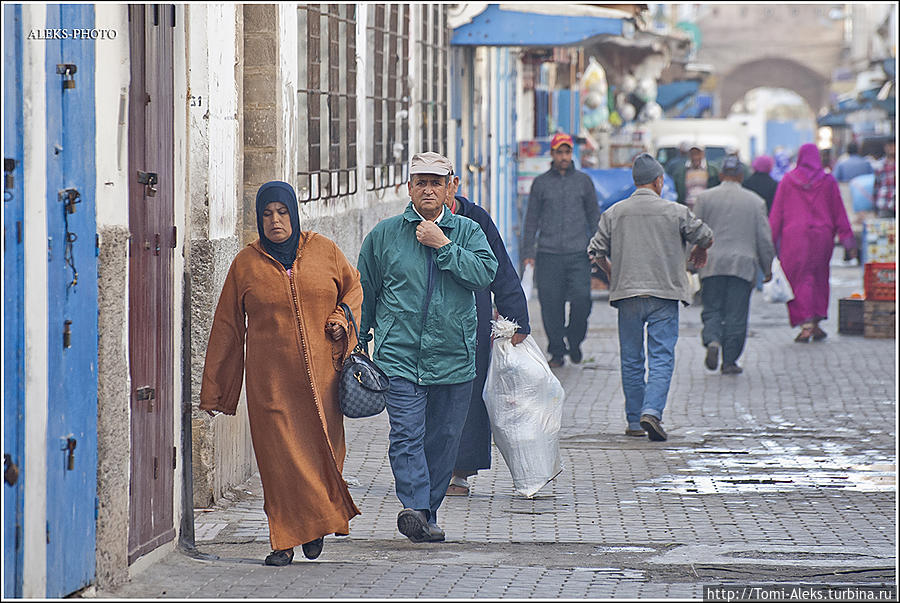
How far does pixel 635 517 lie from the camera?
24.4 feet

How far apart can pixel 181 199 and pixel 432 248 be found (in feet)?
3.39

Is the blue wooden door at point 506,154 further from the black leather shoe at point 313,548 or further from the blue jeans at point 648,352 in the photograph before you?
the black leather shoe at point 313,548

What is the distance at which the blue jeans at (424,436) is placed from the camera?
264 inches

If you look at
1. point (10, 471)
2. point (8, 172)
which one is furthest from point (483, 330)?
point (8, 172)

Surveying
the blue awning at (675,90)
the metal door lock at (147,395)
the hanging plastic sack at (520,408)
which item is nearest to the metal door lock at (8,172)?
the metal door lock at (147,395)

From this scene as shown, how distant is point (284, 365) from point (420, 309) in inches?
30.4

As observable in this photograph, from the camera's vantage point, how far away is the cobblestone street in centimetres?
594

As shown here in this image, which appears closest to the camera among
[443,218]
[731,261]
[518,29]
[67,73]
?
[67,73]

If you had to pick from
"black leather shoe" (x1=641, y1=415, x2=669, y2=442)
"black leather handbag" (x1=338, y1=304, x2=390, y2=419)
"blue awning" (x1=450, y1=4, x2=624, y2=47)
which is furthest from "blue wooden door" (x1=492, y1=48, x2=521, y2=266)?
"black leather handbag" (x1=338, y1=304, x2=390, y2=419)

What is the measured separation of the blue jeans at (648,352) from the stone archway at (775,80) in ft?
209

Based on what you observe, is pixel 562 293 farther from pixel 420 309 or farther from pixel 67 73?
pixel 67 73

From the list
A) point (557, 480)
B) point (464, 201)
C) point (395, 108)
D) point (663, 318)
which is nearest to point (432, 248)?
point (464, 201)

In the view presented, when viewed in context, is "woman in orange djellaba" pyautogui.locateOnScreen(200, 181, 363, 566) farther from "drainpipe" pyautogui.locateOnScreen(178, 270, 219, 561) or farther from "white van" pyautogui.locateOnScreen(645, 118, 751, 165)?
"white van" pyautogui.locateOnScreen(645, 118, 751, 165)

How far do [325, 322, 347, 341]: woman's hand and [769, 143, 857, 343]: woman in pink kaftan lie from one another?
816cm
